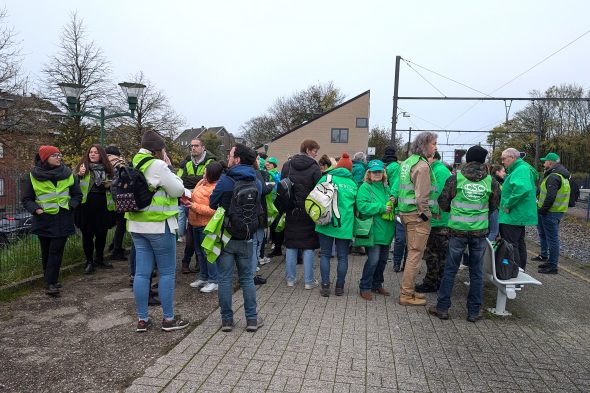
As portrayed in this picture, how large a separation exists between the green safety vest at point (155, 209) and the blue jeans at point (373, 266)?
2.52 meters

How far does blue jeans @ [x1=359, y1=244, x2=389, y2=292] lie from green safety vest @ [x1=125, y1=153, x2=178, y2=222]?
8.25ft

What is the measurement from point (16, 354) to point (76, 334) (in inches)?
20.8

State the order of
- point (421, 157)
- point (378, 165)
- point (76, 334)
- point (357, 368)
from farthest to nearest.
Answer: point (378, 165)
point (421, 157)
point (76, 334)
point (357, 368)

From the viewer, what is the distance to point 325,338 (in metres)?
4.05

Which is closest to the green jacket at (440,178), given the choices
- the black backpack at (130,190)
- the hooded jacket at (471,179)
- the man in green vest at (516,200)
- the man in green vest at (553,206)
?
the hooded jacket at (471,179)

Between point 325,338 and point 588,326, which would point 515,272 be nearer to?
point 588,326

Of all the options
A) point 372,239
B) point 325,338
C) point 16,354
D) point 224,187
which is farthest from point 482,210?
point 16,354

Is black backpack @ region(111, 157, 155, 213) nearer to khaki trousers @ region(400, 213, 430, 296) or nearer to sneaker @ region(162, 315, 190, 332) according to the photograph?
sneaker @ region(162, 315, 190, 332)

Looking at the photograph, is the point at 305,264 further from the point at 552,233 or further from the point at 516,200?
the point at 552,233

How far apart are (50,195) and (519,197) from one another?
608 centimetres

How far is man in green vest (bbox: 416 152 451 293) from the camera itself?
550cm

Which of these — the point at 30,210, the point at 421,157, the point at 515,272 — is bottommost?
the point at 515,272

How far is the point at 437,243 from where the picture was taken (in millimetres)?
5707

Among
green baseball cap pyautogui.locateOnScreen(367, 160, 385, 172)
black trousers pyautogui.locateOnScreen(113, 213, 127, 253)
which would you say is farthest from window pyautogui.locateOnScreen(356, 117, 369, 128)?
green baseball cap pyautogui.locateOnScreen(367, 160, 385, 172)
